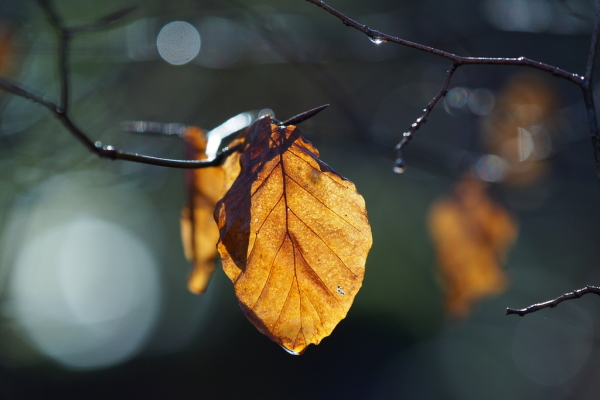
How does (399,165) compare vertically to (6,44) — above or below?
above

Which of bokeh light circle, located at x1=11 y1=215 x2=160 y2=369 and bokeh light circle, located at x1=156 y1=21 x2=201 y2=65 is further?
bokeh light circle, located at x1=11 y1=215 x2=160 y2=369

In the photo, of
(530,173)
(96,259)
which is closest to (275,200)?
(530,173)

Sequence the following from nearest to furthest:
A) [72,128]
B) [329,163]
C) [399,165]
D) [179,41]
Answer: [72,128] → [399,165] → [179,41] → [329,163]

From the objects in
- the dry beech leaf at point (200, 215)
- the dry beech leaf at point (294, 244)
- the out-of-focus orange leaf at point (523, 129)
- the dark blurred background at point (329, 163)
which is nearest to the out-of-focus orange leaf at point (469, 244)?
the dark blurred background at point (329, 163)

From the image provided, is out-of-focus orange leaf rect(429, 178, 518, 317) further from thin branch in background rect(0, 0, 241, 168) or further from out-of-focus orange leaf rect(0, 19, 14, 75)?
out-of-focus orange leaf rect(0, 19, 14, 75)

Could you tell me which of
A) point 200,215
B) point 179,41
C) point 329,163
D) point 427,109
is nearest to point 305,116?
point 427,109

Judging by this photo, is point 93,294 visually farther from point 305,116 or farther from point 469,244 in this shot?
point 305,116

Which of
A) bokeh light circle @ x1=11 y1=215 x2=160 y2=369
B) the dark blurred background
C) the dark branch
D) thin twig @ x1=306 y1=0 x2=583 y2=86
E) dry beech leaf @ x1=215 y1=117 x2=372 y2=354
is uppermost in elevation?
thin twig @ x1=306 y1=0 x2=583 y2=86

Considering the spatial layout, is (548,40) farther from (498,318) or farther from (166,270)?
(166,270)

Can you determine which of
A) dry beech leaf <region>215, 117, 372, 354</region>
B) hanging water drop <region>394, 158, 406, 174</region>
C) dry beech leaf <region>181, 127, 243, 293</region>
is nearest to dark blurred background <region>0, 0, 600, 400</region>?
dry beech leaf <region>181, 127, 243, 293</region>
